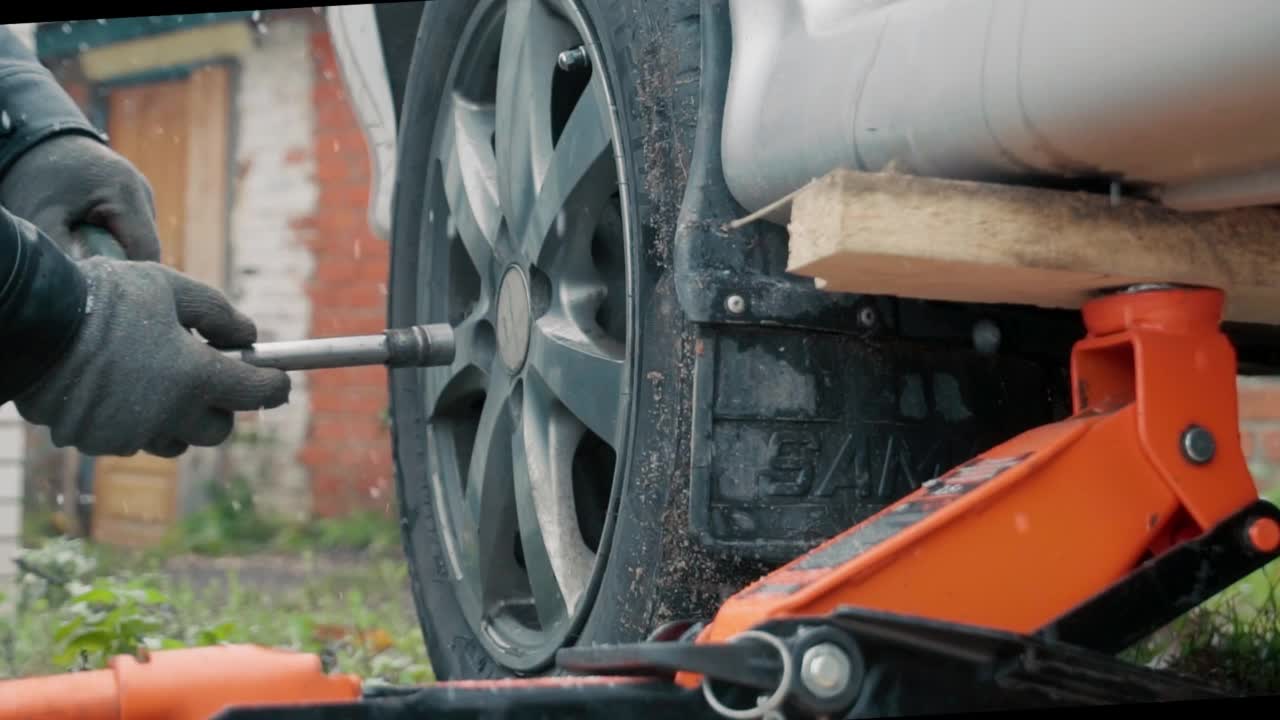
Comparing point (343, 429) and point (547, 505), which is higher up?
point (343, 429)

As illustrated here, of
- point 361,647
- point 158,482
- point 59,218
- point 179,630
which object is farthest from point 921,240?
point 158,482

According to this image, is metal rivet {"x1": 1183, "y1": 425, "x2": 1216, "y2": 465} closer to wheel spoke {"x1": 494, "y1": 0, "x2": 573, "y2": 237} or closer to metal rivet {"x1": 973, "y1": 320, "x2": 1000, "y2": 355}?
metal rivet {"x1": 973, "y1": 320, "x2": 1000, "y2": 355}

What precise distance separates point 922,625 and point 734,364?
433mm

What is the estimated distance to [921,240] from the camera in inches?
45.1

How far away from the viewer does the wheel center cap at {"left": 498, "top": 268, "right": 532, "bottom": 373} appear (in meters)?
1.92

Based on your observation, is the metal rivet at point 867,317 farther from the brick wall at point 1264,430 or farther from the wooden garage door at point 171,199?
the wooden garage door at point 171,199

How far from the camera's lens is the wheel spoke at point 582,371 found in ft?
5.53

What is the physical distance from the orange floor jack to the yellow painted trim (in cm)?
645

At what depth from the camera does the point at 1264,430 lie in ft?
11.7

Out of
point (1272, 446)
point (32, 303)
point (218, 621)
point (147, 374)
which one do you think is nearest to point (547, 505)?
point (147, 374)

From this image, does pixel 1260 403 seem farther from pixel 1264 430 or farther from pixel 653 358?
pixel 653 358

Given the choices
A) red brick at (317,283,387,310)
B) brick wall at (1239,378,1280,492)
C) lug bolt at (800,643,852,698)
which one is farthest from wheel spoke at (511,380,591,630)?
red brick at (317,283,387,310)

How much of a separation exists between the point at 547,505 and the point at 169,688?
79 centimetres

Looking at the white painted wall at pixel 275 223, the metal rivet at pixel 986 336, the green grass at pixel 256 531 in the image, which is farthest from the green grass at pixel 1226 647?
the white painted wall at pixel 275 223
